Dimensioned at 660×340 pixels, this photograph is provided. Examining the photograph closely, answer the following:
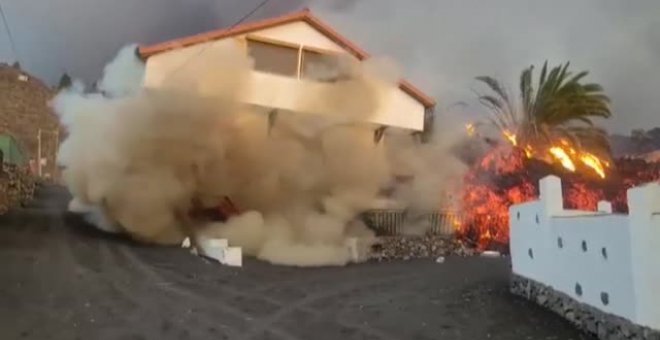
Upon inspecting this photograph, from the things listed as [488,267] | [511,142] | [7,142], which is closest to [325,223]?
[488,267]

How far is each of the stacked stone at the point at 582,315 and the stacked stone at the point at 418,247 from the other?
27.1 feet

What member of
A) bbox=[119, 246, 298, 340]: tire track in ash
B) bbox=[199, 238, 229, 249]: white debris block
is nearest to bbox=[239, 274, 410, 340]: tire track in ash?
bbox=[119, 246, 298, 340]: tire track in ash

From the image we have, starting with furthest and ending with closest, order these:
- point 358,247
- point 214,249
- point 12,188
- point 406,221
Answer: point 12,188
point 406,221
point 358,247
point 214,249

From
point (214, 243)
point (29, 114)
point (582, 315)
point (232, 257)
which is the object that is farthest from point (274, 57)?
point (29, 114)

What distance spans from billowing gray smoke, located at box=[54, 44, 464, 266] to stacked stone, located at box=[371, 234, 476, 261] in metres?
0.98

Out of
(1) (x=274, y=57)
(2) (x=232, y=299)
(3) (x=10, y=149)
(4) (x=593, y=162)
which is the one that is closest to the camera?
(2) (x=232, y=299)

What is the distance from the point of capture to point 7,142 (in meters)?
39.2

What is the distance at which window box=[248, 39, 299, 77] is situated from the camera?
73.7 feet

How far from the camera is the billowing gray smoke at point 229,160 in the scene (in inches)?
787

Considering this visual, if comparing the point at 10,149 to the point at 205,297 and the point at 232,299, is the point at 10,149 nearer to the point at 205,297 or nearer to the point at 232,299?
the point at 205,297

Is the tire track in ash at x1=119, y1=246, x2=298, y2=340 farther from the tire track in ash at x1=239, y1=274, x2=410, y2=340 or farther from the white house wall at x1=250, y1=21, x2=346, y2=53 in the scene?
the white house wall at x1=250, y1=21, x2=346, y2=53

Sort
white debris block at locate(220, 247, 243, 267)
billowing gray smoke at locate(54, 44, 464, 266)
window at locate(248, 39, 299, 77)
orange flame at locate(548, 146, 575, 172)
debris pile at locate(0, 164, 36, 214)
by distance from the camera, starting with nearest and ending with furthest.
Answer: white debris block at locate(220, 247, 243, 267) → billowing gray smoke at locate(54, 44, 464, 266) → window at locate(248, 39, 299, 77) → debris pile at locate(0, 164, 36, 214) → orange flame at locate(548, 146, 575, 172)

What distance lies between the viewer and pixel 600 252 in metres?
8.70

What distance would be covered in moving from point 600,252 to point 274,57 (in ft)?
54.0
